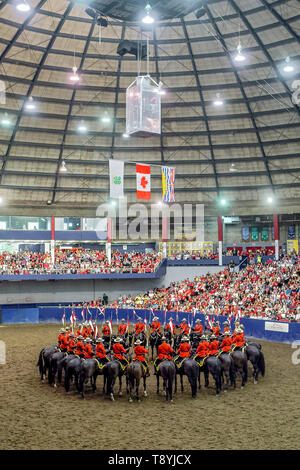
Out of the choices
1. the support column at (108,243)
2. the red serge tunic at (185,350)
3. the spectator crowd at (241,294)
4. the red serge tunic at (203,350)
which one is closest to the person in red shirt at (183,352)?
the red serge tunic at (185,350)

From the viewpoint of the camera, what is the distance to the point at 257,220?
4819cm

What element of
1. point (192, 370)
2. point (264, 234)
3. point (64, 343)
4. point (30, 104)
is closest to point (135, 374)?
point (192, 370)

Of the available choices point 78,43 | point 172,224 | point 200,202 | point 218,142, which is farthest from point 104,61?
point 172,224

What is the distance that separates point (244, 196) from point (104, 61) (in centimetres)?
1836

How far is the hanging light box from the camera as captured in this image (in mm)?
21625

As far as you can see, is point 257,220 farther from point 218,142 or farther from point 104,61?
point 104,61

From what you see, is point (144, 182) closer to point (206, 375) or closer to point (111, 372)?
point (206, 375)

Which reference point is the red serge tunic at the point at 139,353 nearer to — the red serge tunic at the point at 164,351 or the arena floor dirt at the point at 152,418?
the red serge tunic at the point at 164,351

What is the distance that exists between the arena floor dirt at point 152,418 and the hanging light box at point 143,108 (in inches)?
467

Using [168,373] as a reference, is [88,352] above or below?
above

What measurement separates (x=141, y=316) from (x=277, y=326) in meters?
12.4

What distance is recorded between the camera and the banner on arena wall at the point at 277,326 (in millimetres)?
25531

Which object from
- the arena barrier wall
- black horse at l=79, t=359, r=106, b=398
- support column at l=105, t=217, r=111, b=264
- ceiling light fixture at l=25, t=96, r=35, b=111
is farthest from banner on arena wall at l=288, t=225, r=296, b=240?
black horse at l=79, t=359, r=106, b=398

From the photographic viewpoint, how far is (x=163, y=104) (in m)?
37.7
